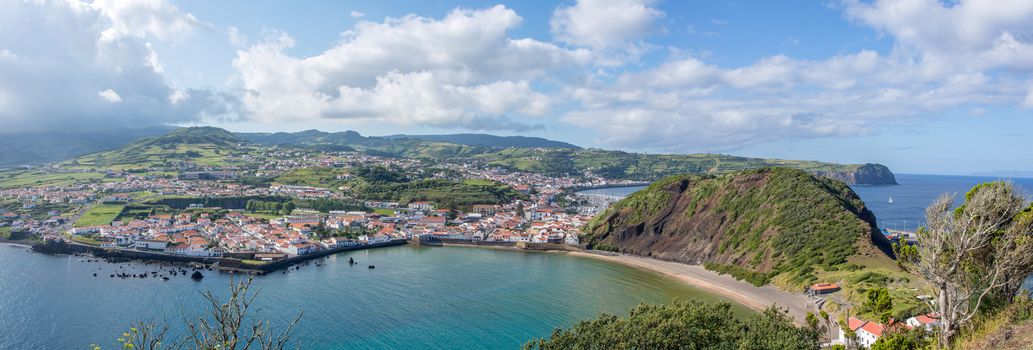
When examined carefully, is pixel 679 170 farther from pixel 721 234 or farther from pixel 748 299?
pixel 748 299

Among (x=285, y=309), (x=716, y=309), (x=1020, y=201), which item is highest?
(x=1020, y=201)

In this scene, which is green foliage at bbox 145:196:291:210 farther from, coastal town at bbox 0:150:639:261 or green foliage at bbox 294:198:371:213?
green foliage at bbox 294:198:371:213

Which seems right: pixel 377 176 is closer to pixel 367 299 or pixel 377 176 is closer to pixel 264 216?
pixel 264 216

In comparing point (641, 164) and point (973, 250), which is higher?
point (641, 164)

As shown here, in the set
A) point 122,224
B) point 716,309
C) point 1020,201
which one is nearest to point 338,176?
point 122,224

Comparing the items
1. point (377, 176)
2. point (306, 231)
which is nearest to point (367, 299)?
point (306, 231)

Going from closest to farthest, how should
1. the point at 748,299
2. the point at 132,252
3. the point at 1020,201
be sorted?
the point at 1020,201, the point at 748,299, the point at 132,252

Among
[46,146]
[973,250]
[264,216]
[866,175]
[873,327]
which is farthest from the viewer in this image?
[866,175]
